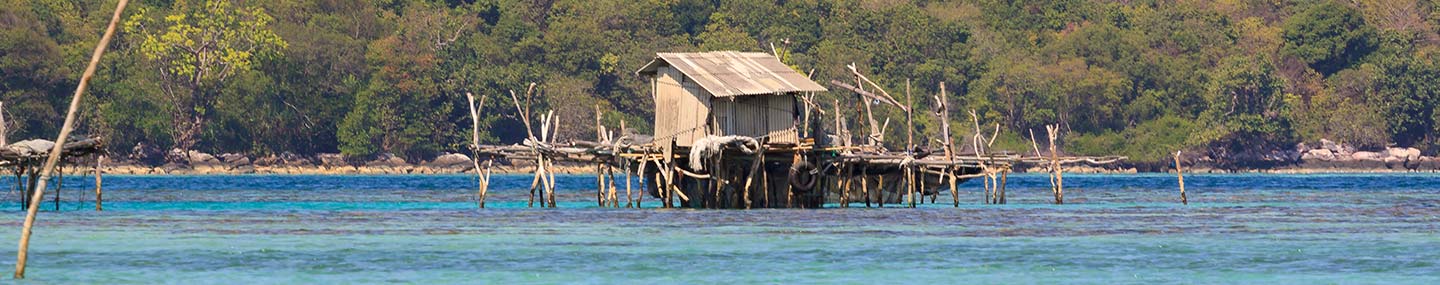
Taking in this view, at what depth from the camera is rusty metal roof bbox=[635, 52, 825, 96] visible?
160 feet

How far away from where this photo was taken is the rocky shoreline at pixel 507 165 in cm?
12262

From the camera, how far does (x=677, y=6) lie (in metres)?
141

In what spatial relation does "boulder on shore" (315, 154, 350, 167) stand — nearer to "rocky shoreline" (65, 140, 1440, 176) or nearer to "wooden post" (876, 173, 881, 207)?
"rocky shoreline" (65, 140, 1440, 176)

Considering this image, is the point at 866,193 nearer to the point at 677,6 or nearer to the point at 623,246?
the point at 623,246

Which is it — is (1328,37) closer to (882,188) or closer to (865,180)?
(882,188)

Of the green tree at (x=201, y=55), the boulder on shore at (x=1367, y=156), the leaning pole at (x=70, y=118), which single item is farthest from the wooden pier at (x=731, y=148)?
the boulder on shore at (x=1367, y=156)

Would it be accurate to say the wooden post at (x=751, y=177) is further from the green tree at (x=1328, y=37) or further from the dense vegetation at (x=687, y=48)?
the green tree at (x=1328, y=37)

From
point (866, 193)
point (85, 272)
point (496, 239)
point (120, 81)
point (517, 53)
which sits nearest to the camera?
point (85, 272)

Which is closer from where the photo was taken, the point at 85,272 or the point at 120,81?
the point at 85,272

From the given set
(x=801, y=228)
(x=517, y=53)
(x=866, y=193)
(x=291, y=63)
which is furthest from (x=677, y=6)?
(x=801, y=228)

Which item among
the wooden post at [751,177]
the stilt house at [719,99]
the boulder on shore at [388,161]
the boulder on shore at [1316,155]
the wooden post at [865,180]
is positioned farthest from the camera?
the boulder on shore at [1316,155]

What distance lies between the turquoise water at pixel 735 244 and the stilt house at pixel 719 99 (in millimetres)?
1938

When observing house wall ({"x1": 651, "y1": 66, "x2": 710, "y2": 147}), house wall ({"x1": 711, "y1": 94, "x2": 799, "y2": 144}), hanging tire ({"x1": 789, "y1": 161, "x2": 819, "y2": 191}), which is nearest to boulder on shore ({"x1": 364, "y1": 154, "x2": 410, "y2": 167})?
house wall ({"x1": 651, "y1": 66, "x2": 710, "y2": 147})

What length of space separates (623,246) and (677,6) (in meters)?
104
